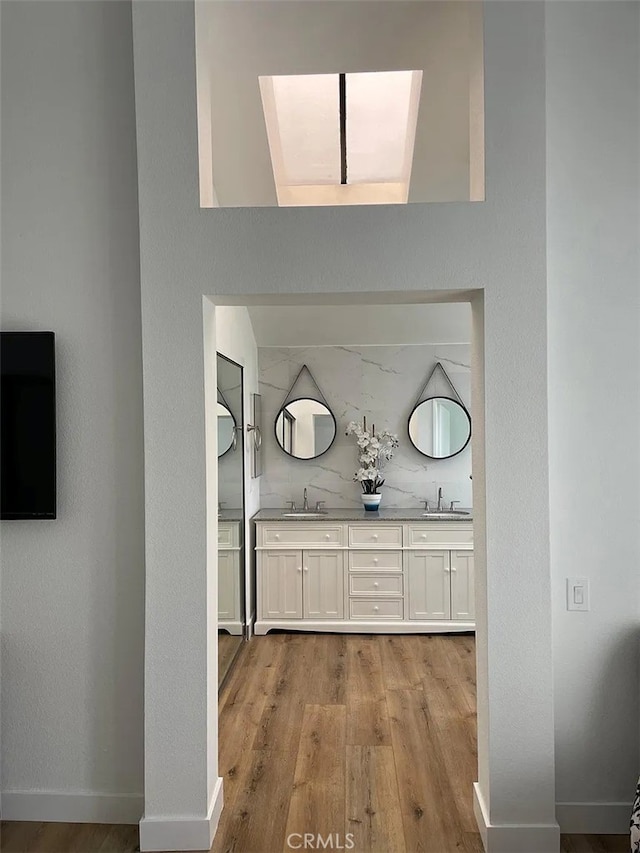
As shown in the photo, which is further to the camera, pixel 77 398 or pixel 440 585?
pixel 440 585

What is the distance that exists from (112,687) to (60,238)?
65.6 inches

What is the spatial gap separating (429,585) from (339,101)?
318 cm

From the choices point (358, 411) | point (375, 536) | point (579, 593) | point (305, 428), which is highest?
point (358, 411)

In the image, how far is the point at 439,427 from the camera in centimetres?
510

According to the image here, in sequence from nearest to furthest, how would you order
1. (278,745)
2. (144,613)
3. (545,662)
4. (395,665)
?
(545,662), (144,613), (278,745), (395,665)

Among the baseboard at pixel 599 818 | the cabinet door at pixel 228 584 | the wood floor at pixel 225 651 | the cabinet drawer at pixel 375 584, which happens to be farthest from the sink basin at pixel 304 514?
the baseboard at pixel 599 818

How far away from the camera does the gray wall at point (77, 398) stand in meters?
2.31

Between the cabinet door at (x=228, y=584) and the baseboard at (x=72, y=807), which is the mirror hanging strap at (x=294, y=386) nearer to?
the cabinet door at (x=228, y=584)

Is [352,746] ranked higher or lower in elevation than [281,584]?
lower

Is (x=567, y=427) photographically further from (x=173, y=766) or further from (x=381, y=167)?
(x=381, y=167)

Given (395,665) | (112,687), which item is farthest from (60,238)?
(395,665)

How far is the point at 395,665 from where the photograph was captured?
3.92 m

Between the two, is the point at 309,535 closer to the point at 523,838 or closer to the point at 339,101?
the point at 523,838

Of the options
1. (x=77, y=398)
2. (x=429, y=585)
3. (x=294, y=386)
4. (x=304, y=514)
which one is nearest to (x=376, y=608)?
(x=429, y=585)
